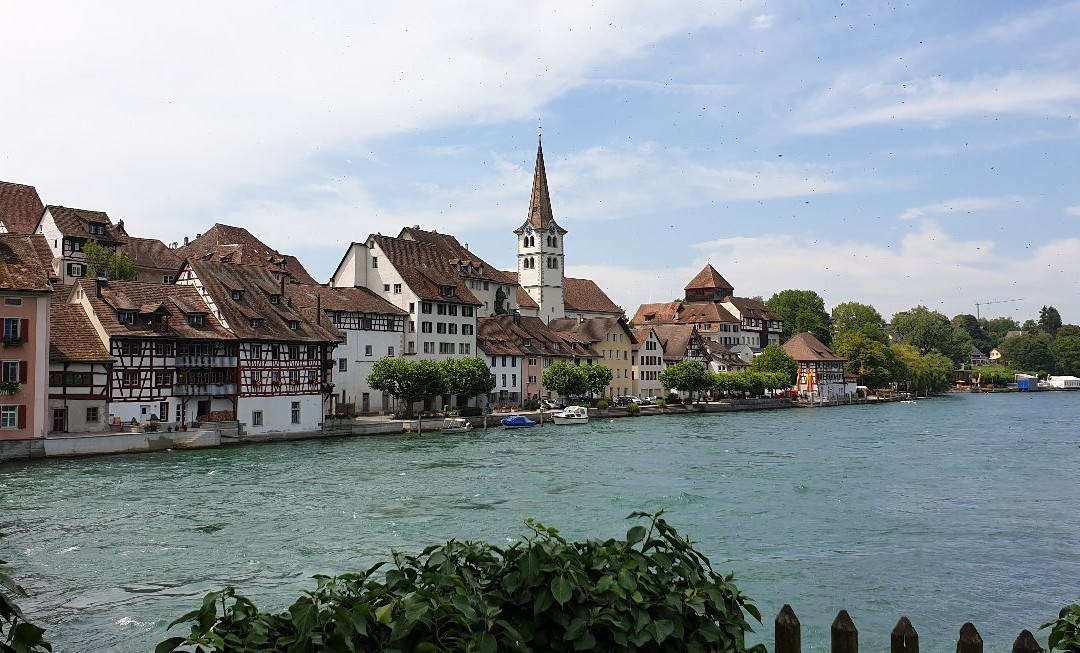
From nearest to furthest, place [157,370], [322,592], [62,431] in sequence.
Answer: [322,592], [62,431], [157,370]

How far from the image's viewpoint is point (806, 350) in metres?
154

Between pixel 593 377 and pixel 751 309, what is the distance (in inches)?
3589

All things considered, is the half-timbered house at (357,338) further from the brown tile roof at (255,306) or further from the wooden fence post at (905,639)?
the wooden fence post at (905,639)

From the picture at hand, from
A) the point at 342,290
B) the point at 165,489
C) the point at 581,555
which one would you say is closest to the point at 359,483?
the point at 165,489

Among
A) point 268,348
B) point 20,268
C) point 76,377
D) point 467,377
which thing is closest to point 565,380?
point 467,377

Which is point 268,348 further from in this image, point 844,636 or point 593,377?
point 844,636

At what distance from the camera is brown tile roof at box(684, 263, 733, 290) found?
189000 millimetres

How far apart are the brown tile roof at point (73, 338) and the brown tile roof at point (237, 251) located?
34565 millimetres

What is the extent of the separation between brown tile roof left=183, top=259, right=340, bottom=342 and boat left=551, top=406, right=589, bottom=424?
2477cm

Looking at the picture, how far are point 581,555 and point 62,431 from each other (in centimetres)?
5599

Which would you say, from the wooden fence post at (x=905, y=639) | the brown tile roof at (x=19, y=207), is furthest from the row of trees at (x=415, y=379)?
the wooden fence post at (x=905, y=639)

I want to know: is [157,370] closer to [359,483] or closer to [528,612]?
[359,483]

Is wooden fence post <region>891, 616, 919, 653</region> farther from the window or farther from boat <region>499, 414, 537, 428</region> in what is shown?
boat <region>499, 414, 537, 428</region>

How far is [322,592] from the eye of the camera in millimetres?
5578
